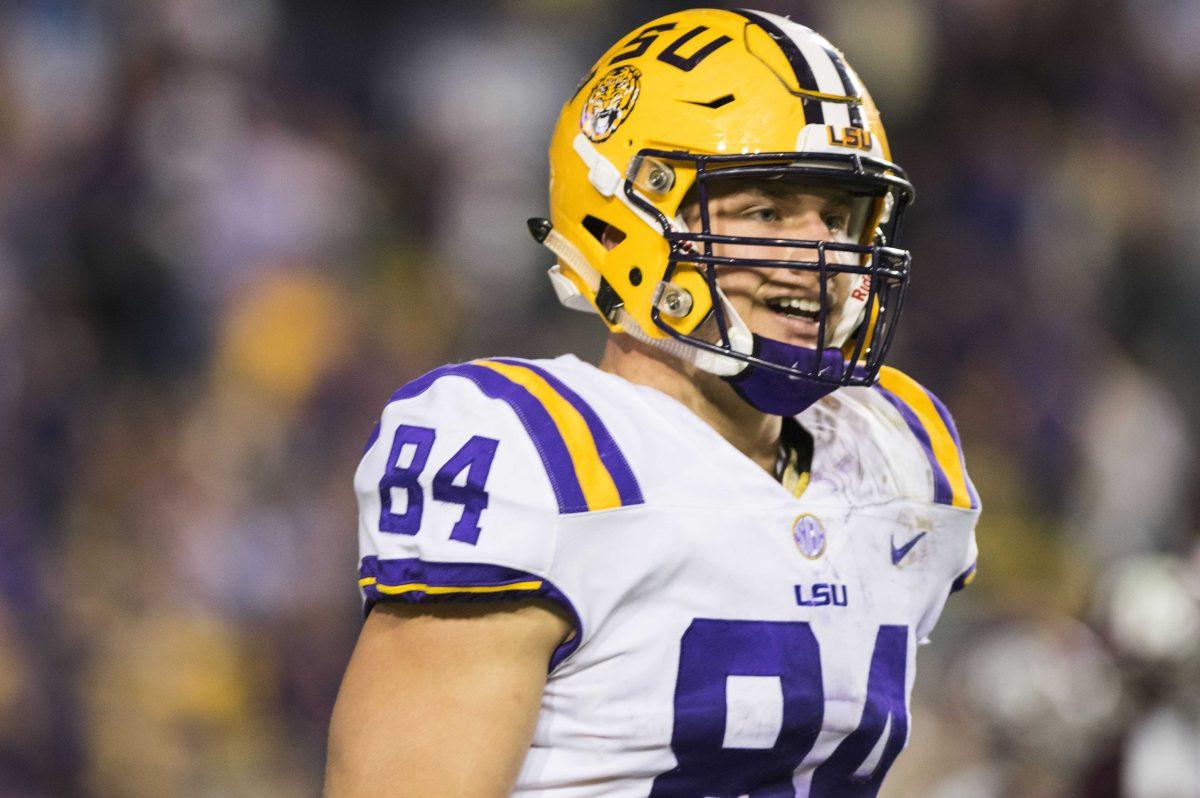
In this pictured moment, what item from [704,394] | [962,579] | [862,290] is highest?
[862,290]

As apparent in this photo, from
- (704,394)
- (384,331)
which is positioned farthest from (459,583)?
(384,331)

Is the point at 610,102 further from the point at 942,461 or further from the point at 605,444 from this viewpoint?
the point at 942,461

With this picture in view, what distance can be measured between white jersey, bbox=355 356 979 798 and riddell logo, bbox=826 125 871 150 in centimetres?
31

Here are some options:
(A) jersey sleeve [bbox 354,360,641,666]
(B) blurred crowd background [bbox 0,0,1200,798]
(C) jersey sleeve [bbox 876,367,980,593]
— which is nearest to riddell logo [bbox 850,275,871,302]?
(C) jersey sleeve [bbox 876,367,980,593]

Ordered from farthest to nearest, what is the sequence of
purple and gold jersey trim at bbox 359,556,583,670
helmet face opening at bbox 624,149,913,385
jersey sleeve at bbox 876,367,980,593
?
jersey sleeve at bbox 876,367,980,593
helmet face opening at bbox 624,149,913,385
purple and gold jersey trim at bbox 359,556,583,670

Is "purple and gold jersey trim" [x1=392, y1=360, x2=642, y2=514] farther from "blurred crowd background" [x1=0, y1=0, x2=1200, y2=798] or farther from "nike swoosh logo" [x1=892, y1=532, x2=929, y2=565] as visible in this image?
"blurred crowd background" [x1=0, y1=0, x2=1200, y2=798]

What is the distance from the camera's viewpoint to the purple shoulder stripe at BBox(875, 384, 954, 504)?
1.72 m

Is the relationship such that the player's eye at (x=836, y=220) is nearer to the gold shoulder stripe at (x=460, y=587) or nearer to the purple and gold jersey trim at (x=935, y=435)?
the purple and gold jersey trim at (x=935, y=435)

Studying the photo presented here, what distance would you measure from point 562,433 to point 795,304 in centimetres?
29

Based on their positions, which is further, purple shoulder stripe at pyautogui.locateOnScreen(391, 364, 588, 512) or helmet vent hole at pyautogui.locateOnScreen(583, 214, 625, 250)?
helmet vent hole at pyautogui.locateOnScreen(583, 214, 625, 250)

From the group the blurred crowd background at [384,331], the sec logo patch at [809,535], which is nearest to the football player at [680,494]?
the sec logo patch at [809,535]

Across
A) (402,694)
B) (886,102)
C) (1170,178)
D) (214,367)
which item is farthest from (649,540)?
(1170,178)

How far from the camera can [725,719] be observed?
1.42 metres

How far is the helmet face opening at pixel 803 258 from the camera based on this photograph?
1516mm
